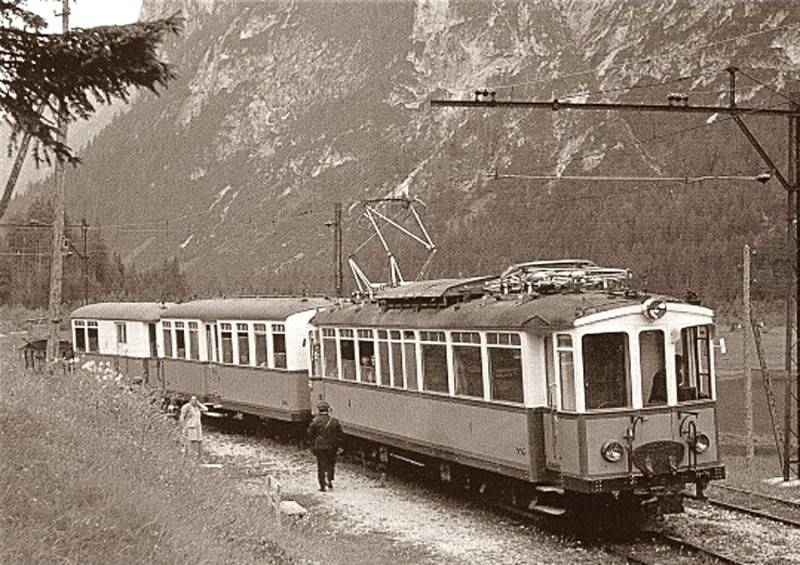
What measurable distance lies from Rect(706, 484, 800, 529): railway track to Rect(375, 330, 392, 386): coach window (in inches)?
210

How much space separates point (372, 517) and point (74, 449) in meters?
5.44

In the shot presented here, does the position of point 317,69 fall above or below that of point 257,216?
above

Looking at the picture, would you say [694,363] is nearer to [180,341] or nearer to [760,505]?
[760,505]

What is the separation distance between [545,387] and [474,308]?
6.79 ft

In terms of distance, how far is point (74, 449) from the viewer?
11531mm

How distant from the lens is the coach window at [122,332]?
31.8m

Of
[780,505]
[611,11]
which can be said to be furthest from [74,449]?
[611,11]

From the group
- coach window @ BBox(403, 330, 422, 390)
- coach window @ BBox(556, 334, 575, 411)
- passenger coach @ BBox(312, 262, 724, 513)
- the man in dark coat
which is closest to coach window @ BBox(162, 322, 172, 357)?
the man in dark coat

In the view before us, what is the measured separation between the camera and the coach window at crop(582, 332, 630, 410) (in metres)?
13.2

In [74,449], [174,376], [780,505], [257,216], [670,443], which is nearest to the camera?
[74,449]

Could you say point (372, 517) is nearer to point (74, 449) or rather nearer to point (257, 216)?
point (74, 449)

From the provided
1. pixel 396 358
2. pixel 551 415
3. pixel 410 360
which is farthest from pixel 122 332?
pixel 551 415

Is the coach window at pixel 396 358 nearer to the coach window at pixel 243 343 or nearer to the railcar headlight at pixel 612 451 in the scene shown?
the railcar headlight at pixel 612 451

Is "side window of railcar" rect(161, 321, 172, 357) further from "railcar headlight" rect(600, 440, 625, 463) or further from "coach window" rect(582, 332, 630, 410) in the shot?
"railcar headlight" rect(600, 440, 625, 463)
